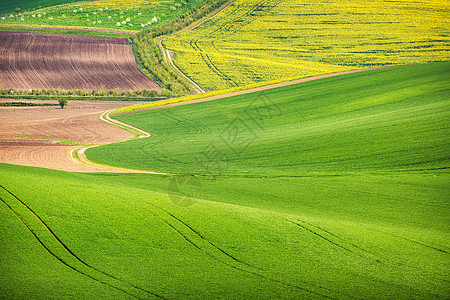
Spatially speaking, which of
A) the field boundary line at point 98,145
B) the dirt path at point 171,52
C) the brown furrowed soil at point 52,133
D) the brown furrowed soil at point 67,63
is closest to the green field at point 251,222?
the field boundary line at point 98,145

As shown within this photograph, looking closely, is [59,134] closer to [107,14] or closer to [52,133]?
[52,133]

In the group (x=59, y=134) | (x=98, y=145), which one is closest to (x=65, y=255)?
(x=98, y=145)

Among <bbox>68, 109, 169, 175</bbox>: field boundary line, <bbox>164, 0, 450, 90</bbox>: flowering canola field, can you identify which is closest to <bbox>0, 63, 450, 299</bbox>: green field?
<bbox>68, 109, 169, 175</bbox>: field boundary line

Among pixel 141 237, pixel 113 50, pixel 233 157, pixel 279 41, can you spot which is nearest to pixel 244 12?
pixel 279 41

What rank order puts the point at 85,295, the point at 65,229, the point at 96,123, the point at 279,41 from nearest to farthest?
the point at 85,295 < the point at 65,229 < the point at 96,123 < the point at 279,41

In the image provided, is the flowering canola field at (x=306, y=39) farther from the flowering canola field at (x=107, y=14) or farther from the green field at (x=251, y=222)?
the green field at (x=251, y=222)

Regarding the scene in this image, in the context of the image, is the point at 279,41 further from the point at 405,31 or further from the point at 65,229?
the point at 65,229
